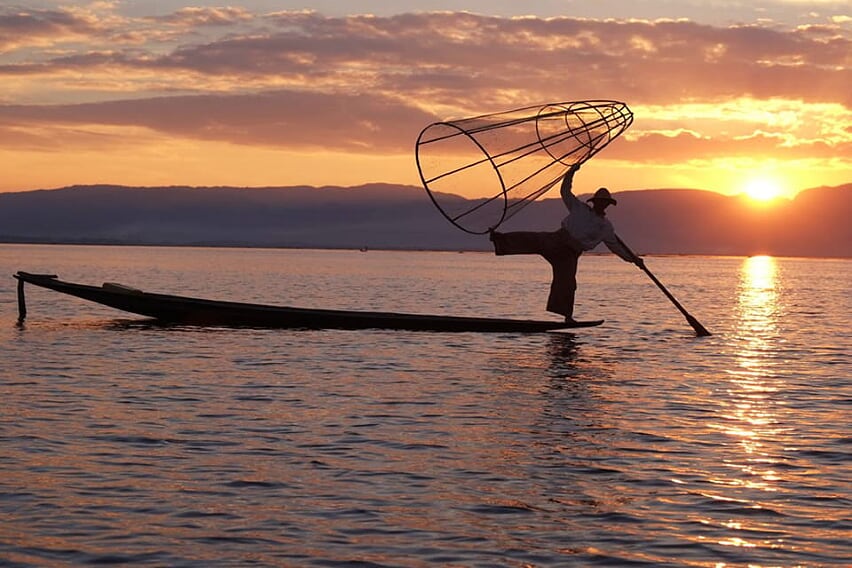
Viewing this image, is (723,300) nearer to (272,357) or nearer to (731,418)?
(272,357)

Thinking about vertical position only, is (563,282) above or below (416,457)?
above

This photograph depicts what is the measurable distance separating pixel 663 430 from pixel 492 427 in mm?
2481

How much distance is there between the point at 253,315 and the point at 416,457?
66.5 feet

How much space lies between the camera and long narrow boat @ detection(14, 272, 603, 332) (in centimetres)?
3245

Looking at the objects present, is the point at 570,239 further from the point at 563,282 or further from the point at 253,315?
the point at 253,315

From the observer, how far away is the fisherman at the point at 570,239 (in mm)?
29609

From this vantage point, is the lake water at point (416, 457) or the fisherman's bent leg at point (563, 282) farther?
the fisherman's bent leg at point (563, 282)

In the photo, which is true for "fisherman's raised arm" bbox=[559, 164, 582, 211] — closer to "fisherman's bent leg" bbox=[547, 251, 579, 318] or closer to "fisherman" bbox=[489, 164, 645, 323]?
"fisherman" bbox=[489, 164, 645, 323]

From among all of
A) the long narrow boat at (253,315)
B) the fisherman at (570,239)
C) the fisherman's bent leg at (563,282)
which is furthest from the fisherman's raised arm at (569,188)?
the long narrow boat at (253,315)

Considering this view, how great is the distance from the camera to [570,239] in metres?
30.6

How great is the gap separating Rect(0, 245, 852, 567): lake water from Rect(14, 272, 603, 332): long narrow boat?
8.96ft

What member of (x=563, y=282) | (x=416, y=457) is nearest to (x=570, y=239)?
(x=563, y=282)

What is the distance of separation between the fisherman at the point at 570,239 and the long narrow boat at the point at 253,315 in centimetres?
173

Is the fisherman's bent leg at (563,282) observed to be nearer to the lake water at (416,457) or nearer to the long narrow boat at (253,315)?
the long narrow boat at (253,315)
